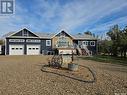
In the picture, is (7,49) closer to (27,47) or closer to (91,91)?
(27,47)

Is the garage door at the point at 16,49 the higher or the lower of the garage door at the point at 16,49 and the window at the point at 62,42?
the lower

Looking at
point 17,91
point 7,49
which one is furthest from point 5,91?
point 7,49

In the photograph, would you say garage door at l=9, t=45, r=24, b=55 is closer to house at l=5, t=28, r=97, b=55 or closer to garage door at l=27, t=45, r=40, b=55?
house at l=5, t=28, r=97, b=55

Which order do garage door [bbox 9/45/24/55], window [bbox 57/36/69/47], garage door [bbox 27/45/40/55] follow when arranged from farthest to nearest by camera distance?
1. window [bbox 57/36/69/47]
2. garage door [bbox 27/45/40/55]
3. garage door [bbox 9/45/24/55]

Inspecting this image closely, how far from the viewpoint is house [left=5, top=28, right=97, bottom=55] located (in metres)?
42.5

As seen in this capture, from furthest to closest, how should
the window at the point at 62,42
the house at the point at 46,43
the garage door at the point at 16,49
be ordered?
the window at the point at 62,42
the house at the point at 46,43
the garage door at the point at 16,49

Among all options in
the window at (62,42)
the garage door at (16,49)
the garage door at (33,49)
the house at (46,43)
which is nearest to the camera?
the garage door at (16,49)

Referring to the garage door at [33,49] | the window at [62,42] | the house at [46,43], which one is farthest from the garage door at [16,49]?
the window at [62,42]

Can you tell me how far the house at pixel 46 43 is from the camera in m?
42.5

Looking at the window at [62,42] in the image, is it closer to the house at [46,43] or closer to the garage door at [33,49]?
the house at [46,43]

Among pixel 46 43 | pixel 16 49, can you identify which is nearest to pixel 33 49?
pixel 46 43

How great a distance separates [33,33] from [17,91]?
36354 millimetres

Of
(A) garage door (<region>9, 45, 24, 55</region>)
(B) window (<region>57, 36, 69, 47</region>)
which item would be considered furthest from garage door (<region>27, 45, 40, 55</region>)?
(B) window (<region>57, 36, 69, 47</region>)

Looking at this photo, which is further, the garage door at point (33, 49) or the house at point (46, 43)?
the garage door at point (33, 49)
